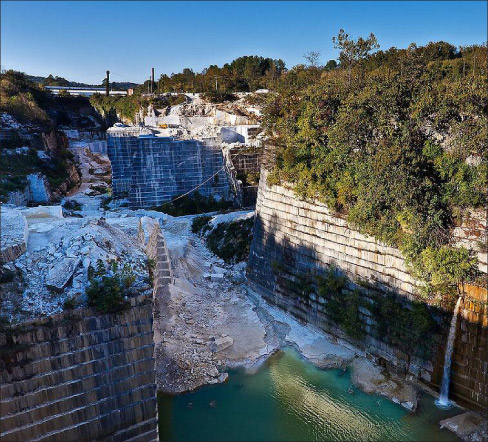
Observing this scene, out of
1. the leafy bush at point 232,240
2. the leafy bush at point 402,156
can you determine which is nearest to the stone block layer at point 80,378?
the leafy bush at point 402,156

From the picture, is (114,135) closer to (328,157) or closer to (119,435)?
(328,157)

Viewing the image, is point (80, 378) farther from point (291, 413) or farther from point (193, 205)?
point (193, 205)

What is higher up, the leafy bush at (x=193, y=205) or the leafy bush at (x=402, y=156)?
the leafy bush at (x=402, y=156)

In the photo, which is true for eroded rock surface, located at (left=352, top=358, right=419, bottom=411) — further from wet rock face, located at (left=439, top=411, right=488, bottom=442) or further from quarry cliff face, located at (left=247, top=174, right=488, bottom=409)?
wet rock face, located at (left=439, top=411, right=488, bottom=442)

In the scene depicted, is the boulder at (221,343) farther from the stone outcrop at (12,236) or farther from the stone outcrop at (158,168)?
the stone outcrop at (158,168)

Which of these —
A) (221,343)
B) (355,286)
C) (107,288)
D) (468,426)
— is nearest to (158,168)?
(221,343)

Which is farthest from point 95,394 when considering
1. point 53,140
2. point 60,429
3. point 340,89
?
point 53,140
